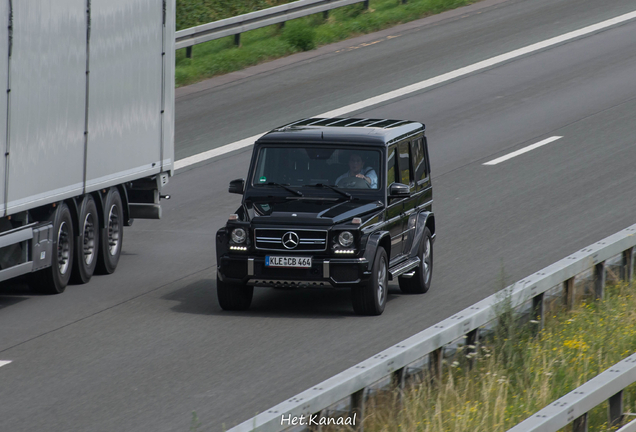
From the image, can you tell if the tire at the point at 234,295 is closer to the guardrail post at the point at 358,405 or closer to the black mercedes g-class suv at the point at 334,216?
the black mercedes g-class suv at the point at 334,216

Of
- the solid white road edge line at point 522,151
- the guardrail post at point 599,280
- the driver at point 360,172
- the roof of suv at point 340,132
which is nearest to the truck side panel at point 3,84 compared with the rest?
the roof of suv at point 340,132

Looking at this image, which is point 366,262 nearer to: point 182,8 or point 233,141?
point 233,141

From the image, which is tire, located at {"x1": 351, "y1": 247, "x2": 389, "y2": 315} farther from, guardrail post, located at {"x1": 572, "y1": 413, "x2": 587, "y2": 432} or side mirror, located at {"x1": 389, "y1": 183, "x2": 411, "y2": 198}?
guardrail post, located at {"x1": 572, "y1": 413, "x2": 587, "y2": 432}

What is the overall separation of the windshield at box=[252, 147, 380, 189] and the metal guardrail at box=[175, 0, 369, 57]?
14684 mm

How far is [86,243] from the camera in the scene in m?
13.8

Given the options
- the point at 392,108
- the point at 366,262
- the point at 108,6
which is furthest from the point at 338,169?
the point at 392,108

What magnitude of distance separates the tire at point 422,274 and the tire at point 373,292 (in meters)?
1.01

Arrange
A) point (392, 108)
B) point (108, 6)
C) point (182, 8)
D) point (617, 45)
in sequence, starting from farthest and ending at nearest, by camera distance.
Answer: point (182, 8) → point (617, 45) → point (392, 108) → point (108, 6)

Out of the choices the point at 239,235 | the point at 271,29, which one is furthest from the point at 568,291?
the point at 271,29

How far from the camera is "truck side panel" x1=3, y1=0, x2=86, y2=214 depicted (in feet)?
38.4

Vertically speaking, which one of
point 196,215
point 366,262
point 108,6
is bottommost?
point 196,215

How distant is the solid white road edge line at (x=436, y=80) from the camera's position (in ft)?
70.5

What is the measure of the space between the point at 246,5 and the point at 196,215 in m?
15.4

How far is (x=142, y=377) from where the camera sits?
9664mm
